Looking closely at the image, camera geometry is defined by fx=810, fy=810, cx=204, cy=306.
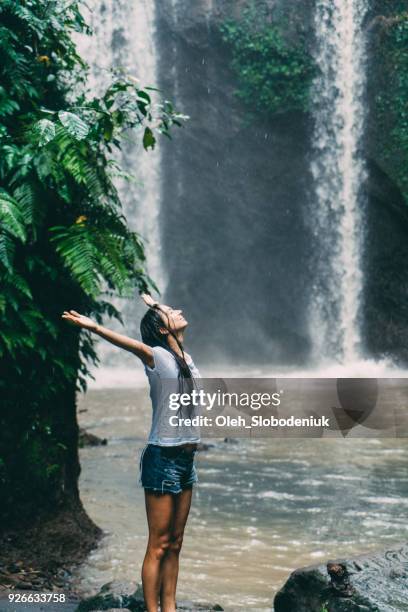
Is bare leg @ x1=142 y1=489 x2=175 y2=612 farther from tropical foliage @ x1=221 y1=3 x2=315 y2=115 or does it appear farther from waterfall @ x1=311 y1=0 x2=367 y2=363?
tropical foliage @ x1=221 y1=3 x2=315 y2=115

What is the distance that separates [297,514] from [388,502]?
3.33 ft

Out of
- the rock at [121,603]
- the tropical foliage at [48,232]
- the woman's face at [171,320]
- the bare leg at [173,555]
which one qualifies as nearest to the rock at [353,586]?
the rock at [121,603]

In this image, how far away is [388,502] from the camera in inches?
318

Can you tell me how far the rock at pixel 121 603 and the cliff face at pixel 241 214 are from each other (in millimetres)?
17694

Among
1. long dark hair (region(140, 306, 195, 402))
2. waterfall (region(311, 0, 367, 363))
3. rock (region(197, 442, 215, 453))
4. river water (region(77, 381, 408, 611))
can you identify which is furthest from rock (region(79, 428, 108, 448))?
waterfall (region(311, 0, 367, 363))

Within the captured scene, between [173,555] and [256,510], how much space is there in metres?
4.30

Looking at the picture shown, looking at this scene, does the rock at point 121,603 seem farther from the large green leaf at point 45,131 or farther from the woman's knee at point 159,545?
the large green leaf at point 45,131

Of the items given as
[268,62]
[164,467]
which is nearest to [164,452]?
[164,467]

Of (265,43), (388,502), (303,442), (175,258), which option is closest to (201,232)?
(175,258)

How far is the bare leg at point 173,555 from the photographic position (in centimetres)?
365

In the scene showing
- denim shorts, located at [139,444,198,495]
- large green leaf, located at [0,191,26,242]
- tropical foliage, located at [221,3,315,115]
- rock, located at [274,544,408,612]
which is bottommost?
rock, located at [274,544,408,612]

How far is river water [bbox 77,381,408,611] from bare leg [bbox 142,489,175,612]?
1.12 m

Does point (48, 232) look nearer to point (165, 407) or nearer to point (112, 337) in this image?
point (112, 337)

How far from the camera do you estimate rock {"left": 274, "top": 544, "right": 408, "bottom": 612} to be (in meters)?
4.04
